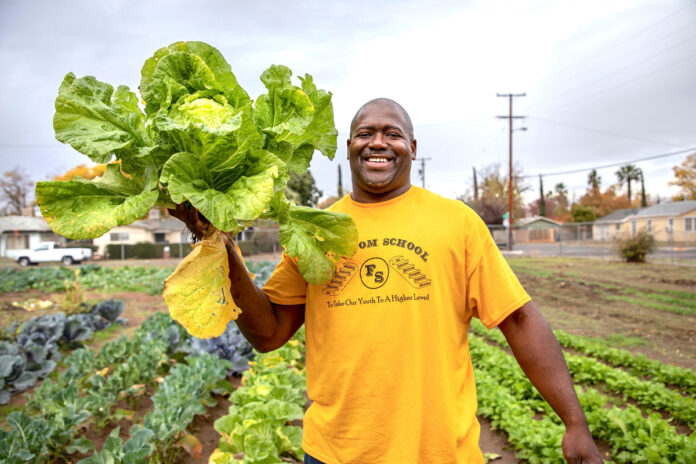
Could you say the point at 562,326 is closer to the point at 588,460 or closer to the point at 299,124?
the point at 588,460

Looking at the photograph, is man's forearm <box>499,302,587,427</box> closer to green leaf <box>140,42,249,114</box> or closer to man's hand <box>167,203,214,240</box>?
man's hand <box>167,203,214,240</box>

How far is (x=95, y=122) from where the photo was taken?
57.7 inches

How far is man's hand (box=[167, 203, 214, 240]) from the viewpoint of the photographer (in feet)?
4.93

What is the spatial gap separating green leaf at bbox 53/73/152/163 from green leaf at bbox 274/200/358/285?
0.54m

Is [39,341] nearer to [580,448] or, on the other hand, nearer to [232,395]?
[232,395]

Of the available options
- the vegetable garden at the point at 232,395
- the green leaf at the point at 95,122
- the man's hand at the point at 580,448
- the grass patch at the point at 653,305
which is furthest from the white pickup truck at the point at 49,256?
the man's hand at the point at 580,448

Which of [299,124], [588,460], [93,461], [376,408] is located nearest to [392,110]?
[299,124]

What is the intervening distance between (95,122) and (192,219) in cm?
44

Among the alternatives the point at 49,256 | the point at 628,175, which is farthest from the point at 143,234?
the point at 628,175

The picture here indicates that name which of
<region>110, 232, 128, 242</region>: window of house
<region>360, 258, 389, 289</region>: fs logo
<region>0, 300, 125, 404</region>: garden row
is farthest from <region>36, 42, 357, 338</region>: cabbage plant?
<region>110, 232, 128, 242</region>: window of house

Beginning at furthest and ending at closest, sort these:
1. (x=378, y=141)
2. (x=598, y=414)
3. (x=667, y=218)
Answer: (x=667, y=218), (x=598, y=414), (x=378, y=141)

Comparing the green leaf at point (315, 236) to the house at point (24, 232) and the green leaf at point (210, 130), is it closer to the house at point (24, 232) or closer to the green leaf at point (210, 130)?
the green leaf at point (210, 130)

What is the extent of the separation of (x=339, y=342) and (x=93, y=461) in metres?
2.24

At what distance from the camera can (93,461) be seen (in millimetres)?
2916
